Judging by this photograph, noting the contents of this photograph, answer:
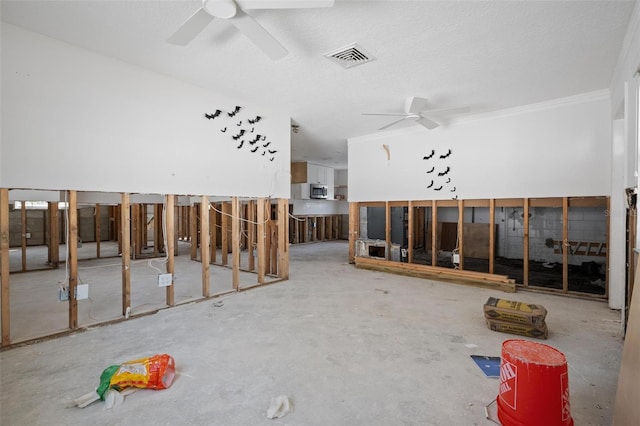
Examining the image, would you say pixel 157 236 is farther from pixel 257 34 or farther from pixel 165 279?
pixel 257 34

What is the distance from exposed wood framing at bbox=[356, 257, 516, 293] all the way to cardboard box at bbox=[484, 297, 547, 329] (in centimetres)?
188

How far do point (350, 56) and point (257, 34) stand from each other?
1.24 m

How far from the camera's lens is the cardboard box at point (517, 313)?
3.16 metres

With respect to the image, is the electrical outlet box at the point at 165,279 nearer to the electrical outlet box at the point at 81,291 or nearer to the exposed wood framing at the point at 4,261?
the electrical outlet box at the point at 81,291

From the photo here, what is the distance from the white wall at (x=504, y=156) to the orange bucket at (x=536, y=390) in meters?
4.20

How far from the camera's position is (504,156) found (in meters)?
5.46

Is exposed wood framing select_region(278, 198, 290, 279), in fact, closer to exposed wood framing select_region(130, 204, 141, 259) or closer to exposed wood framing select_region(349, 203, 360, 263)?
exposed wood framing select_region(349, 203, 360, 263)

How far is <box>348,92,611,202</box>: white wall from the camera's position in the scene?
15.4 ft

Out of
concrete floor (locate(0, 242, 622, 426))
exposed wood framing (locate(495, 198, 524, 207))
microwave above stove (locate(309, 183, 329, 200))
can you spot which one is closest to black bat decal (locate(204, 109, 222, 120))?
concrete floor (locate(0, 242, 622, 426))

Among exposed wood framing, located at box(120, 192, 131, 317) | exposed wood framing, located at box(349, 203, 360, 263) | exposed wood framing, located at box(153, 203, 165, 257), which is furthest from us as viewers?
exposed wood framing, located at box(153, 203, 165, 257)

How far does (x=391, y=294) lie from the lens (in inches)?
191

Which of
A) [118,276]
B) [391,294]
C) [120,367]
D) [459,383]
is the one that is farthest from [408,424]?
[118,276]

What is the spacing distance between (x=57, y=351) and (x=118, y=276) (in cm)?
361

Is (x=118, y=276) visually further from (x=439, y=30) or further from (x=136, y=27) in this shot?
(x=439, y=30)
